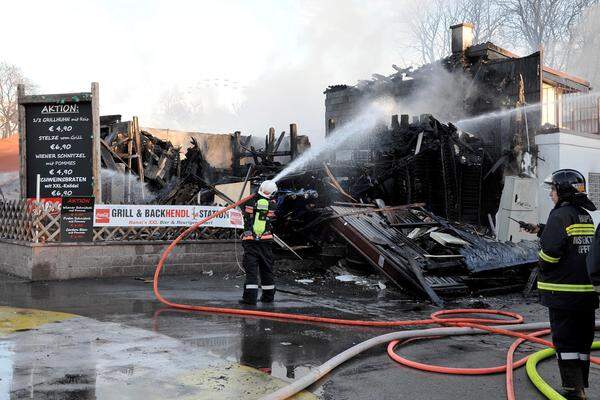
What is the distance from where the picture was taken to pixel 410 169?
12.9 meters

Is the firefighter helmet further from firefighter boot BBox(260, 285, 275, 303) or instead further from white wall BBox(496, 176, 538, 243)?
white wall BBox(496, 176, 538, 243)

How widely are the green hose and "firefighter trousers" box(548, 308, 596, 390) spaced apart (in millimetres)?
134

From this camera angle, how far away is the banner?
33.4 ft

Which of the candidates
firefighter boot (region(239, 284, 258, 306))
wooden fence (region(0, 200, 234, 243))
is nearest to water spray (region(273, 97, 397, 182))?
wooden fence (region(0, 200, 234, 243))

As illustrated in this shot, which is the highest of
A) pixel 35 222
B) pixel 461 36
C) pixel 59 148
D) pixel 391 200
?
pixel 461 36

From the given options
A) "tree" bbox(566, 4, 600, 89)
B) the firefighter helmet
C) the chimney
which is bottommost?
the firefighter helmet

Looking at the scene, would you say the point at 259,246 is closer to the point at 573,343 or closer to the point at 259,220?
the point at 259,220

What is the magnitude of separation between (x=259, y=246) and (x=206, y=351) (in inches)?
109

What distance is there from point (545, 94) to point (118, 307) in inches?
518

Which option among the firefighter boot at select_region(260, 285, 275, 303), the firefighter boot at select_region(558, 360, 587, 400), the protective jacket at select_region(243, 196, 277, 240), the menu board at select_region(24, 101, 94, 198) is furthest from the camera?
the menu board at select_region(24, 101, 94, 198)

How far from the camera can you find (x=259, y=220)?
8.14 metres

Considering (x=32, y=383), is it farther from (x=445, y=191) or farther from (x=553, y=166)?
(x=553, y=166)

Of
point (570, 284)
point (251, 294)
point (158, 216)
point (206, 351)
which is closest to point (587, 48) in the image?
point (158, 216)

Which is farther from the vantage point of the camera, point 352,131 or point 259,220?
point 352,131
